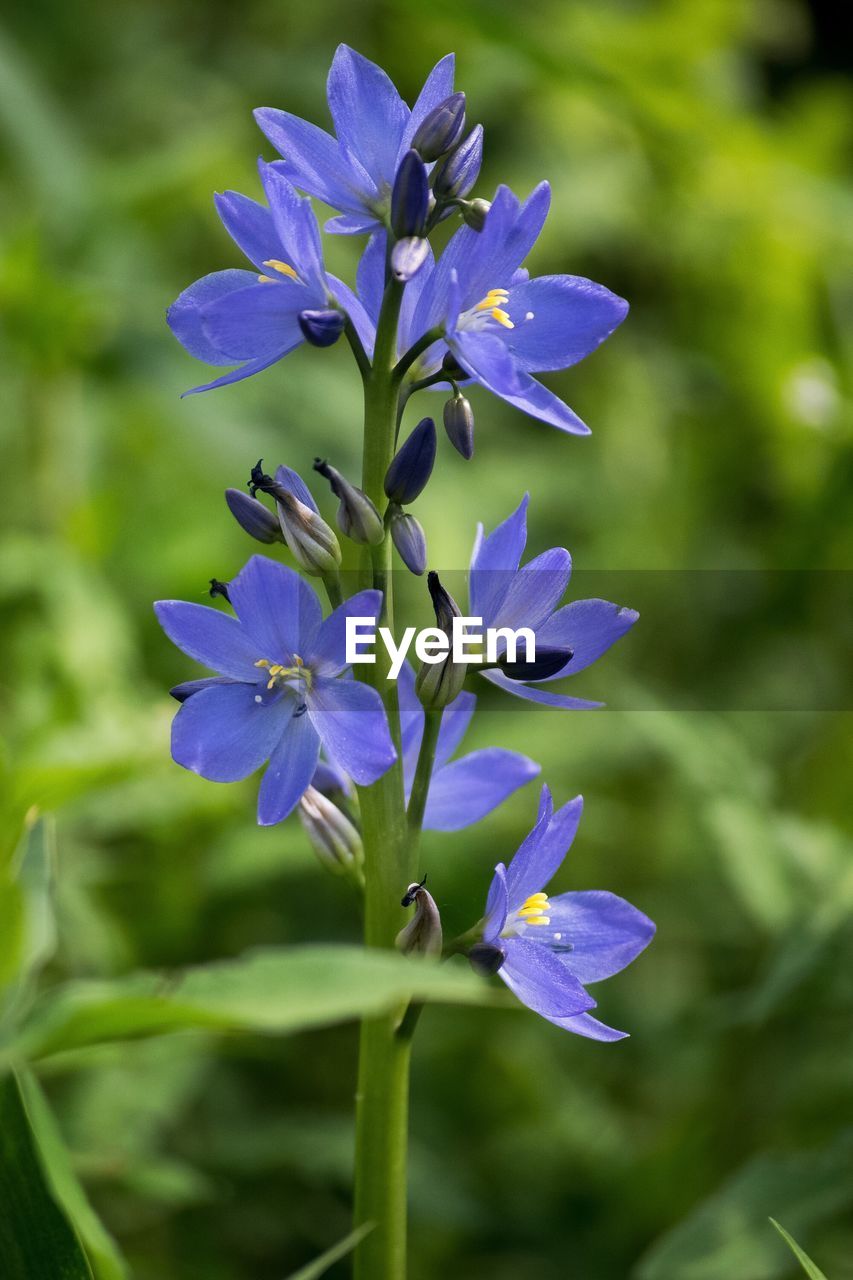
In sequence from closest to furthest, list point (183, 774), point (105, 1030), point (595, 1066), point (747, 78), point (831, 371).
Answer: point (105, 1030) → point (183, 774) → point (595, 1066) → point (831, 371) → point (747, 78)

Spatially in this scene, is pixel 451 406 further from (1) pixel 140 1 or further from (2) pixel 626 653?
(1) pixel 140 1

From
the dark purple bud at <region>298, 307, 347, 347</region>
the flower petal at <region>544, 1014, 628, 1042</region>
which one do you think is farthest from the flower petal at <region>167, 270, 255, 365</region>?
the flower petal at <region>544, 1014, 628, 1042</region>

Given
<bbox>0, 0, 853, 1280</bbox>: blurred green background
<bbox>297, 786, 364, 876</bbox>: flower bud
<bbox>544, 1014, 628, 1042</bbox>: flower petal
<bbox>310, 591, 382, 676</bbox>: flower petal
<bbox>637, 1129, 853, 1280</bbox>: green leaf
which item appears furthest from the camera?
<bbox>0, 0, 853, 1280</bbox>: blurred green background

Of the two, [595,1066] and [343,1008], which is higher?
[343,1008]

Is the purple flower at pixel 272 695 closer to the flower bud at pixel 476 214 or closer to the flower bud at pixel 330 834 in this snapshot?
the flower bud at pixel 330 834

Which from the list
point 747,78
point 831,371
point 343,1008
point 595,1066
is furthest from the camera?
point 747,78

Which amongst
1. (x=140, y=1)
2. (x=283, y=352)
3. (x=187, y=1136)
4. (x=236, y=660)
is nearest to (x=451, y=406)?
(x=283, y=352)

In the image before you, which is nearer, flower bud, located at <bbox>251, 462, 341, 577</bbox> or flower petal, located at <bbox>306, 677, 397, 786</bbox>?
flower petal, located at <bbox>306, 677, 397, 786</bbox>

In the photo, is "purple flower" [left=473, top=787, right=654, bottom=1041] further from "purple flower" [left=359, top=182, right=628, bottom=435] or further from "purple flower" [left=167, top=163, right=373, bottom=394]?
"purple flower" [left=167, top=163, right=373, bottom=394]
